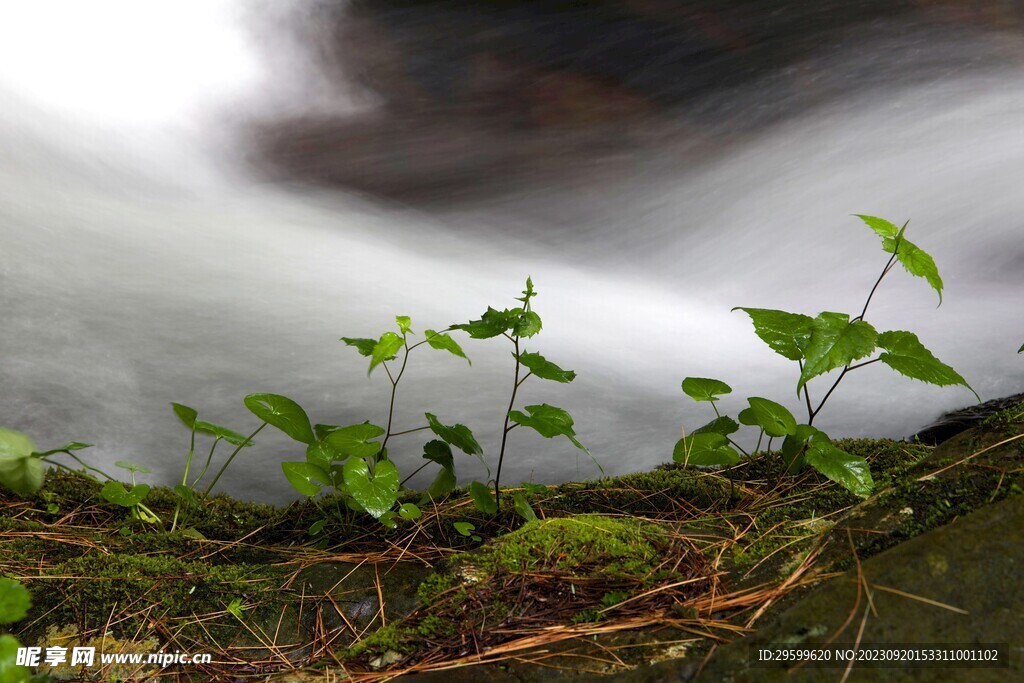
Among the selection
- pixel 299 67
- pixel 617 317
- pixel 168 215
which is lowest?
pixel 617 317

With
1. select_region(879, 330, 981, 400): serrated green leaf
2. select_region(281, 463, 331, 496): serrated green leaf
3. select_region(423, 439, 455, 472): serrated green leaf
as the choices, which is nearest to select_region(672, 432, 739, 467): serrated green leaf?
select_region(879, 330, 981, 400): serrated green leaf

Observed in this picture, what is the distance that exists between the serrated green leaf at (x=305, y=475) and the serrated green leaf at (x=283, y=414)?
0.19 ft

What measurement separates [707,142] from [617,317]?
4.27 ft

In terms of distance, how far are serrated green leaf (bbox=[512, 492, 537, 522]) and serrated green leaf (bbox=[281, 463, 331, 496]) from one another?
1.24 feet

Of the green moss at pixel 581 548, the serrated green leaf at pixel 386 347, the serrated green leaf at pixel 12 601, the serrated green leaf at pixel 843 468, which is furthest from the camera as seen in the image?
the serrated green leaf at pixel 386 347

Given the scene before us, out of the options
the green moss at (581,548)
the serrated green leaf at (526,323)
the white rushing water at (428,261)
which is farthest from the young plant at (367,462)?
the white rushing water at (428,261)

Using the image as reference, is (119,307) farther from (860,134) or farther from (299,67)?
(860,134)

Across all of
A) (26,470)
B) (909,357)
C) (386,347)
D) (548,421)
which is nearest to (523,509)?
(548,421)

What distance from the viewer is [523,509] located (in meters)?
1.49

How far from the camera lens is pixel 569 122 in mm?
4273

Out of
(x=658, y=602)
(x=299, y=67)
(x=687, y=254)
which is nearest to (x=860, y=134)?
(x=687, y=254)

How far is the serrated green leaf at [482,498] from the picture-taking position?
1478 millimetres

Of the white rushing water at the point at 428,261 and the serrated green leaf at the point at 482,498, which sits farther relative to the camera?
the white rushing water at the point at 428,261

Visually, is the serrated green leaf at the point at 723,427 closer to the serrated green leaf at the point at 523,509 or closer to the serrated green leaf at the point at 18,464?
the serrated green leaf at the point at 523,509
